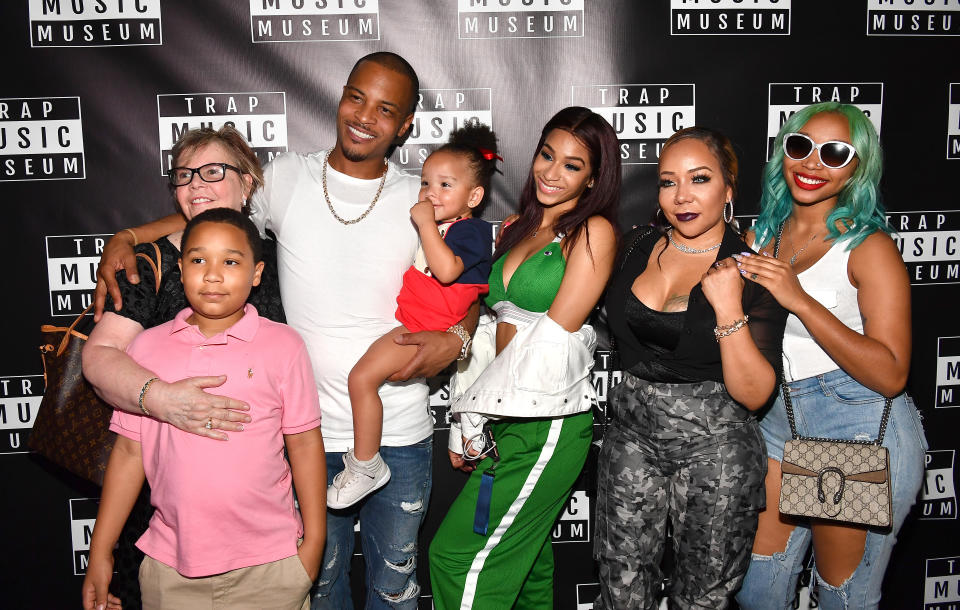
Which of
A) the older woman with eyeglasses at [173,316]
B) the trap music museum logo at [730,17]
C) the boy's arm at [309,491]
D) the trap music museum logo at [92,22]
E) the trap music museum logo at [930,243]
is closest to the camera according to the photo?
the older woman with eyeglasses at [173,316]

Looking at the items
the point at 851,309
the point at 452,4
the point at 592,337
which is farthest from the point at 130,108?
the point at 851,309

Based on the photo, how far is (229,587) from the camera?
5.67 feet

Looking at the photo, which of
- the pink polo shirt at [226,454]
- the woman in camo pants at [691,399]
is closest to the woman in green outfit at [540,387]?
the woman in camo pants at [691,399]

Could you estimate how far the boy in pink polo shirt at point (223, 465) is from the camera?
1.69m

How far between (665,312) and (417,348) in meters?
0.77

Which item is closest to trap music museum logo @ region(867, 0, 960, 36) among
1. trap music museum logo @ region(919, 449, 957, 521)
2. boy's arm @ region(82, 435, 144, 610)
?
trap music museum logo @ region(919, 449, 957, 521)

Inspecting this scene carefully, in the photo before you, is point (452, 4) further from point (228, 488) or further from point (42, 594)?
point (42, 594)

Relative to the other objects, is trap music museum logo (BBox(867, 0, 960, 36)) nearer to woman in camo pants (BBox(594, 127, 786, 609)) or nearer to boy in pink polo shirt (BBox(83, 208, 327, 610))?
woman in camo pants (BBox(594, 127, 786, 609))

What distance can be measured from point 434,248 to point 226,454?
829 millimetres

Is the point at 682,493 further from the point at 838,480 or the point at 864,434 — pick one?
the point at 864,434

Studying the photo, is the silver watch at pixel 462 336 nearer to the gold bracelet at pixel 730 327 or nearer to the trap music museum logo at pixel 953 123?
the gold bracelet at pixel 730 327

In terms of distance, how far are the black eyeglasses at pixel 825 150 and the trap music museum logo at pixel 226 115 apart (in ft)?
6.17

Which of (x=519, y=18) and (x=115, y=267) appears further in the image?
(x=519, y=18)

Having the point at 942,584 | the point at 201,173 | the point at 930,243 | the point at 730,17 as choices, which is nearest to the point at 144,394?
the point at 201,173
